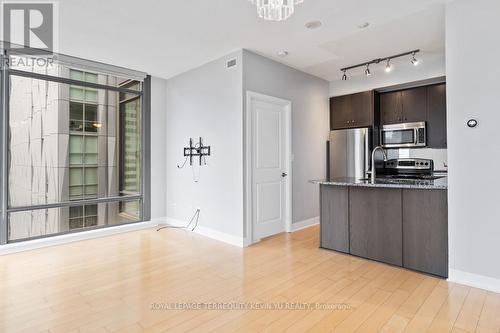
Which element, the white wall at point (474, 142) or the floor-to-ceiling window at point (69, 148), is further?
the floor-to-ceiling window at point (69, 148)

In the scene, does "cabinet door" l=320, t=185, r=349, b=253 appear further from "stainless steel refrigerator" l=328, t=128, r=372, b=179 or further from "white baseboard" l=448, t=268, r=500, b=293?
"stainless steel refrigerator" l=328, t=128, r=372, b=179

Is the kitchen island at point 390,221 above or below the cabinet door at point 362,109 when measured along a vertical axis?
below

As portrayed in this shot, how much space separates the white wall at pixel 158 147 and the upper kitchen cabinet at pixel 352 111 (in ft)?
10.7

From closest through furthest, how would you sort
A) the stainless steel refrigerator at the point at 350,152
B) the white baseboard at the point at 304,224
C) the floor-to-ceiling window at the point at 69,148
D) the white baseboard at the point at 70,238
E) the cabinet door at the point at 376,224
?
the cabinet door at the point at 376,224 < the white baseboard at the point at 70,238 < the floor-to-ceiling window at the point at 69,148 < the white baseboard at the point at 304,224 < the stainless steel refrigerator at the point at 350,152

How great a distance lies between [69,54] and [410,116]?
17.6ft

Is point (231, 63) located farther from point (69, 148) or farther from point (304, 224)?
point (304, 224)

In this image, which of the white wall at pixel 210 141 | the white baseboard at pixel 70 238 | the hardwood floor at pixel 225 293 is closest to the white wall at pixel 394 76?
the white wall at pixel 210 141

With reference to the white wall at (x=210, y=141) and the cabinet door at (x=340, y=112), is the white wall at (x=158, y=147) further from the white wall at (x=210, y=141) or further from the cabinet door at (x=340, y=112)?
the cabinet door at (x=340, y=112)

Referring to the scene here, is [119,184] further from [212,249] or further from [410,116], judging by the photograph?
[410,116]

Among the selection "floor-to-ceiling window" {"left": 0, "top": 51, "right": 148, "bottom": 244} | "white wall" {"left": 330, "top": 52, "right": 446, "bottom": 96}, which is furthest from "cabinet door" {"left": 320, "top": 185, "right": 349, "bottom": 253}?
"floor-to-ceiling window" {"left": 0, "top": 51, "right": 148, "bottom": 244}

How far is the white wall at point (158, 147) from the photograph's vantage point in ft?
16.8

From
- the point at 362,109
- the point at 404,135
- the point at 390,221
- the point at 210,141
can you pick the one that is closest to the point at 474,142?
the point at 390,221

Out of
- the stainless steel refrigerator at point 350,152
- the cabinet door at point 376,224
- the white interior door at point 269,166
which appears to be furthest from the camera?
the stainless steel refrigerator at point 350,152

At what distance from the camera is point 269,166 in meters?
4.25
